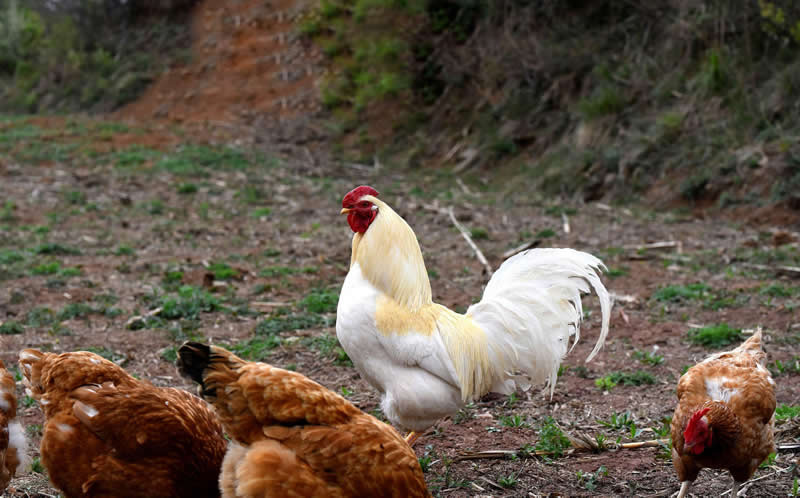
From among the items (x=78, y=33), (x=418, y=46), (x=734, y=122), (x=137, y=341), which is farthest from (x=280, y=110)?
(x=137, y=341)

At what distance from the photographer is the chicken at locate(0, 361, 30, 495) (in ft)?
13.2

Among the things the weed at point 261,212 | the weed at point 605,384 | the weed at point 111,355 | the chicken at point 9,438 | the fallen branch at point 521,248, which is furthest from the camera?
the weed at point 261,212

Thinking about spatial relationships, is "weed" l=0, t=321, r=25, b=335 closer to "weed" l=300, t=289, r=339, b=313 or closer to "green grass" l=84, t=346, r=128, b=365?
"green grass" l=84, t=346, r=128, b=365

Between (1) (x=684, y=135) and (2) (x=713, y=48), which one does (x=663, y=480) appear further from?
(2) (x=713, y=48)

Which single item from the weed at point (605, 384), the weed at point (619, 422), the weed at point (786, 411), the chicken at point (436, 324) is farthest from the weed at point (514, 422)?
the weed at point (786, 411)

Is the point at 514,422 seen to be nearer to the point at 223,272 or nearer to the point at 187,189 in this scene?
the point at 223,272

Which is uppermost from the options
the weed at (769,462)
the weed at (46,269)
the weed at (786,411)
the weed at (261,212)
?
the weed at (786,411)

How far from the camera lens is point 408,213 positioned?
14297 mm

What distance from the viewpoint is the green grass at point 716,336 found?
716 cm

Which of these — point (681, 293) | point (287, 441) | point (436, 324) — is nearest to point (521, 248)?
point (681, 293)

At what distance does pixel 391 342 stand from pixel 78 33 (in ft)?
116

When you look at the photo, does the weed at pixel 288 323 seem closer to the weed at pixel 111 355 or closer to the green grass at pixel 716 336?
the weed at pixel 111 355

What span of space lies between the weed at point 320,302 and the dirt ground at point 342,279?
47 millimetres

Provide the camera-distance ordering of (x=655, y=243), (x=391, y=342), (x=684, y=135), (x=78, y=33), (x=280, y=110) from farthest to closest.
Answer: (x=78, y=33)
(x=280, y=110)
(x=684, y=135)
(x=655, y=243)
(x=391, y=342)
